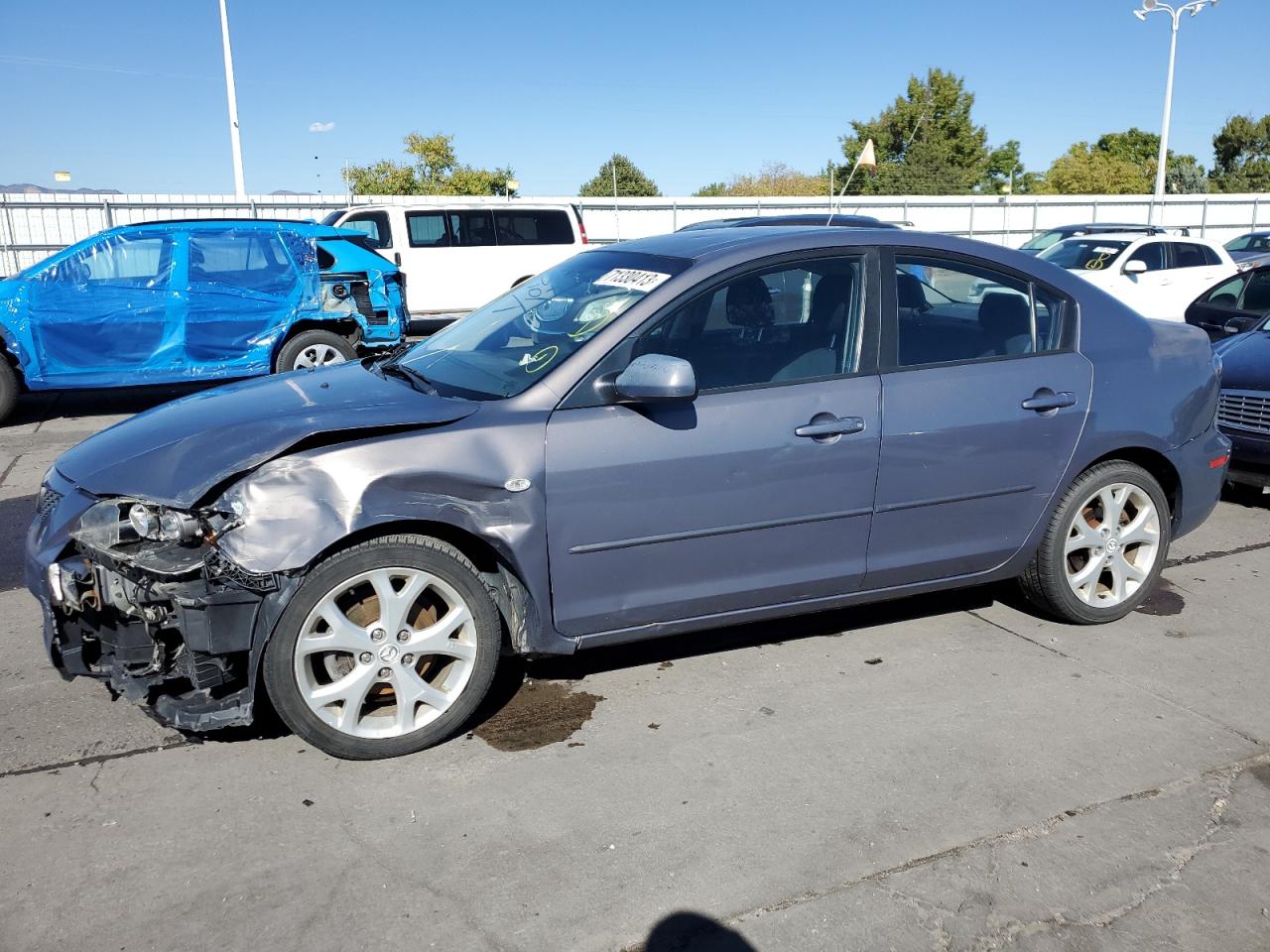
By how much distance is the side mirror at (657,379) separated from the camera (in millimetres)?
3473

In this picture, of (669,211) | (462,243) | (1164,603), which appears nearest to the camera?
(1164,603)

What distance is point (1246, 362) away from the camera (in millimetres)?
6730

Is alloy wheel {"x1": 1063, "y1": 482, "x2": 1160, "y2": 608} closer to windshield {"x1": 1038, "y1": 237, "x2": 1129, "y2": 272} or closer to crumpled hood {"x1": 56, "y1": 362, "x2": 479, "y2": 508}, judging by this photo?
crumpled hood {"x1": 56, "y1": 362, "x2": 479, "y2": 508}

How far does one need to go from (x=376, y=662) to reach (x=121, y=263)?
7.89m

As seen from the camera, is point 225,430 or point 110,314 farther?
point 110,314

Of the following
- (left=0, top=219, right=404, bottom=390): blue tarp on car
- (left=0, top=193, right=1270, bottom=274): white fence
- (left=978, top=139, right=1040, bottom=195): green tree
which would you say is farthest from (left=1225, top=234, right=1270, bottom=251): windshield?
(left=978, top=139, right=1040, bottom=195): green tree

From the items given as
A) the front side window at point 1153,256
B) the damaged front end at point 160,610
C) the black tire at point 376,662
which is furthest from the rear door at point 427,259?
the black tire at point 376,662

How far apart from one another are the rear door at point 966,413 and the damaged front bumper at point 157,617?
7.56ft

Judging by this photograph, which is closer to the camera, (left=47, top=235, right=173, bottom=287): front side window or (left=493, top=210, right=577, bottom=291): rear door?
(left=47, top=235, right=173, bottom=287): front side window

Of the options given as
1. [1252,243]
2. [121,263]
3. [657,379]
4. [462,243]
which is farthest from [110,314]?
[1252,243]

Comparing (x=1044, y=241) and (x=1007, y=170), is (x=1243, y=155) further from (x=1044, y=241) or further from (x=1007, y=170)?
(x=1044, y=241)

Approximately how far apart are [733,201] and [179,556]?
929 inches

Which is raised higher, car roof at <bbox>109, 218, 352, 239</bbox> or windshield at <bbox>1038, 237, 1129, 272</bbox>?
car roof at <bbox>109, 218, 352, 239</bbox>

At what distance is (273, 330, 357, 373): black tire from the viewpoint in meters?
10.3
